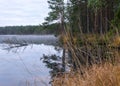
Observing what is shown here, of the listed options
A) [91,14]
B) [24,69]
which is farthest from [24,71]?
[91,14]

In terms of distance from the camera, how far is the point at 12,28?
121 meters

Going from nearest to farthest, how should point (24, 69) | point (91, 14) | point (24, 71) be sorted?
point (24, 71)
point (24, 69)
point (91, 14)

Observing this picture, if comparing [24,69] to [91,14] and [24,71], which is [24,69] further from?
[91,14]

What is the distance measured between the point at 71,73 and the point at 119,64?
1.36 m

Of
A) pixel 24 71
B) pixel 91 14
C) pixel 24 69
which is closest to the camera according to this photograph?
pixel 24 71

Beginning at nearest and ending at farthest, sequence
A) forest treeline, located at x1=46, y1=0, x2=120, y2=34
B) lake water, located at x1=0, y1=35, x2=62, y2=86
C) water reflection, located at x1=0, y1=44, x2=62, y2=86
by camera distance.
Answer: water reflection, located at x1=0, y1=44, x2=62, y2=86
lake water, located at x1=0, y1=35, x2=62, y2=86
forest treeline, located at x1=46, y1=0, x2=120, y2=34

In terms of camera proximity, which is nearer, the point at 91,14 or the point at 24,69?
the point at 24,69

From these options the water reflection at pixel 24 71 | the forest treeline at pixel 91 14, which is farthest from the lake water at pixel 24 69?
the forest treeline at pixel 91 14

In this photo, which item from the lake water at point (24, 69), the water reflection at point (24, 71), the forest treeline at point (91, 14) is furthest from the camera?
the forest treeline at point (91, 14)

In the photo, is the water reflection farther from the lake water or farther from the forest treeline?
the forest treeline

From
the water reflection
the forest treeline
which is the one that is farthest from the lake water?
the forest treeline

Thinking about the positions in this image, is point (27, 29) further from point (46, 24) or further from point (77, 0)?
point (77, 0)

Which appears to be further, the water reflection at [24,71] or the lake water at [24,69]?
the lake water at [24,69]

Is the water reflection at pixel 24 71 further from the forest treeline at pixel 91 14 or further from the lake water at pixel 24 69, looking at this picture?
the forest treeline at pixel 91 14
